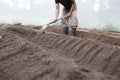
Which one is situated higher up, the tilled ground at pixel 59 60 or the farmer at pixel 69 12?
the farmer at pixel 69 12

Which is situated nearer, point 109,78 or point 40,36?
point 109,78

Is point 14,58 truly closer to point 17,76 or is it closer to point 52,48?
point 17,76

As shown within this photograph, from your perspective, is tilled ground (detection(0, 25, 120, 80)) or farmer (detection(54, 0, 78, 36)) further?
farmer (detection(54, 0, 78, 36))

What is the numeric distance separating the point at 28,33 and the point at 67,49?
3.16m

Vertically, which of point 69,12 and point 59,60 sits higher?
point 69,12

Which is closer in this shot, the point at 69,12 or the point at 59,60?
the point at 59,60

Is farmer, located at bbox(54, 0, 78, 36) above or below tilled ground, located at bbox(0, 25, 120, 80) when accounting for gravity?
above

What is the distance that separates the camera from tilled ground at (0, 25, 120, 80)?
4906 mm

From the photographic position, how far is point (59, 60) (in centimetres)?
548

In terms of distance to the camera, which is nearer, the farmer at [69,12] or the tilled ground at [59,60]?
the tilled ground at [59,60]

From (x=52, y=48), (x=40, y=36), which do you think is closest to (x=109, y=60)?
(x=52, y=48)

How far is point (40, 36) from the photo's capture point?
32.3ft

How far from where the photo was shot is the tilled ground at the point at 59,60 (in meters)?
4.91

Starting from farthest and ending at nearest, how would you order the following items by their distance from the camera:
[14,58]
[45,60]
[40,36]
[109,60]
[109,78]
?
[40,36] → [109,60] → [14,58] → [45,60] → [109,78]
